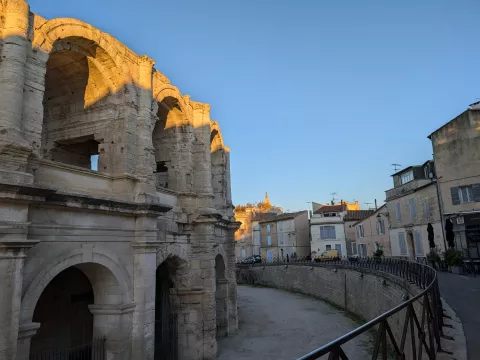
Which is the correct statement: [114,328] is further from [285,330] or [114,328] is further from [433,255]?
[433,255]

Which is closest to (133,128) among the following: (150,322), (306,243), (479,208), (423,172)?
(150,322)

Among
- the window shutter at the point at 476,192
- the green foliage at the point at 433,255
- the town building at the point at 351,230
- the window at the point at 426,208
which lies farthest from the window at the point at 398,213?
the town building at the point at 351,230

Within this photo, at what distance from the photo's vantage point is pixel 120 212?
384 inches

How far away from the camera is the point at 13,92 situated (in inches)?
291

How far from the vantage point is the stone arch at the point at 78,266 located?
23.9 feet

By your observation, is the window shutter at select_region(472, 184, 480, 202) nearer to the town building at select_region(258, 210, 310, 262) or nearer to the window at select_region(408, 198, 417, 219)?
the window at select_region(408, 198, 417, 219)

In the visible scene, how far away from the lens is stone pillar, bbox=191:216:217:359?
1364cm

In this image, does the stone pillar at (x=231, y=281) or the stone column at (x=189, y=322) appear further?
the stone pillar at (x=231, y=281)

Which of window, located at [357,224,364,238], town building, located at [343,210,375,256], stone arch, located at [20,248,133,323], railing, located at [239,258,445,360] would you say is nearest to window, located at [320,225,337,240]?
town building, located at [343,210,375,256]

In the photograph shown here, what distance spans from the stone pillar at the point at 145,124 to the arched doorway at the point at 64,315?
15.2 feet

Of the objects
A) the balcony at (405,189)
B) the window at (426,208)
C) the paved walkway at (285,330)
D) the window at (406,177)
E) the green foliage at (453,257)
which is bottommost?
the paved walkway at (285,330)

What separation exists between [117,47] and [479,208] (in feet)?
→ 68.4

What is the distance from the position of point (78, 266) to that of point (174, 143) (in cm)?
675

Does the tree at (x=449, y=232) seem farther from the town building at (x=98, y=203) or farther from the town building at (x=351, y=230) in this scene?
the town building at (x=351, y=230)
